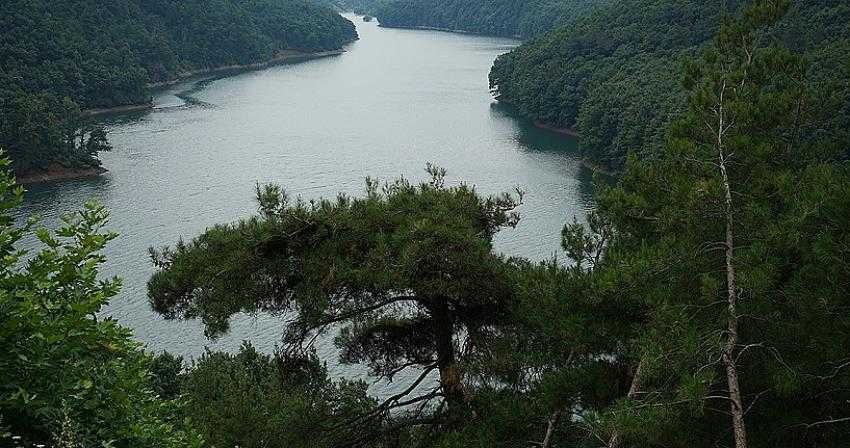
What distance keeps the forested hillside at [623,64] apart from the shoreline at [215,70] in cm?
2352

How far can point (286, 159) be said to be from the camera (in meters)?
38.4

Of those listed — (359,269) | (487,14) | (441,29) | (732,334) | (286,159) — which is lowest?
(441,29)

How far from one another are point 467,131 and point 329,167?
1049 cm

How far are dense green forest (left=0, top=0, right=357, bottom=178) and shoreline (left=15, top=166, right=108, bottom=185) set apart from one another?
0.26m

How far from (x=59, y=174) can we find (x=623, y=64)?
29.6m

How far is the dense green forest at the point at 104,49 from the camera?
35.9 m

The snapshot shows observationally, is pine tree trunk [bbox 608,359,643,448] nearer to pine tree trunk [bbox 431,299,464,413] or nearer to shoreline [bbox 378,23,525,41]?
pine tree trunk [bbox 431,299,464,413]

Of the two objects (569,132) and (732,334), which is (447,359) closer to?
(732,334)

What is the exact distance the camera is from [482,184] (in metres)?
33.6

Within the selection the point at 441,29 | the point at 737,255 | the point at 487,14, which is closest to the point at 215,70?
the point at 487,14

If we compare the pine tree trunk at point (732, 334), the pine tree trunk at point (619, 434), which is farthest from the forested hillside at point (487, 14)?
the pine tree trunk at point (619, 434)

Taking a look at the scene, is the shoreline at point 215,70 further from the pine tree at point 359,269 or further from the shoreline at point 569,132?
the pine tree at point 359,269

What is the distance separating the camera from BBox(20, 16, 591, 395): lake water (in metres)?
24.5

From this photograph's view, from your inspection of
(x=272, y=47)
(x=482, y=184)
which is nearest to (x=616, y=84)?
(x=482, y=184)
